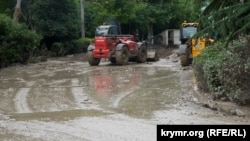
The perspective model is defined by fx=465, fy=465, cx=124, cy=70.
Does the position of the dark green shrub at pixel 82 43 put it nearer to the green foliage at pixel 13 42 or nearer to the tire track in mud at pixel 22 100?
the green foliage at pixel 13 42

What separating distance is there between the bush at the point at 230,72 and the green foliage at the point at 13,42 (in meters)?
16.0

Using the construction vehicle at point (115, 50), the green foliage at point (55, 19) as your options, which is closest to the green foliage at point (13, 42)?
the construction vehicle at point (115, 50)

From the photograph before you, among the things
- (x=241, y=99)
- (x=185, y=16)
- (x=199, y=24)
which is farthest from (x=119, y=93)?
(x=185, y=16)

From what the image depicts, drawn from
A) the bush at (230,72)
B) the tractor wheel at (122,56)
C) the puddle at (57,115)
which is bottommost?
the puddle at (57,115)

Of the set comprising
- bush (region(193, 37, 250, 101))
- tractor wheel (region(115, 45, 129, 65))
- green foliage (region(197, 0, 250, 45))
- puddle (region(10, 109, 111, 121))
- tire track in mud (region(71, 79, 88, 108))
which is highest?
green foliage (region(197, 0, 250, 45))

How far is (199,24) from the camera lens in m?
8.12

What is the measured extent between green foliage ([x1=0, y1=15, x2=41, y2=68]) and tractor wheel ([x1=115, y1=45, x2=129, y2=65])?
578cm

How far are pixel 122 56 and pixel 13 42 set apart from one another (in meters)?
6.12

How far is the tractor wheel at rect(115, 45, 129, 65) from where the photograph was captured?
77.8 feet

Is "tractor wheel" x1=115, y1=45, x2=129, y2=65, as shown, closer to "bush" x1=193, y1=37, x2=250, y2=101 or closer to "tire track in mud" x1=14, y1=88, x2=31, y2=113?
"tire track in mud" x1=14, y1=88, x2=31, y2=113

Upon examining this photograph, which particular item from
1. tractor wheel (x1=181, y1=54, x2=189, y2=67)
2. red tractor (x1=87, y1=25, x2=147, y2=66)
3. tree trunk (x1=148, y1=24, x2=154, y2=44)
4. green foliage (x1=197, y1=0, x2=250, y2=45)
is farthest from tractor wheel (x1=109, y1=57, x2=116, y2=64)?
tree trunk (x1=148, y1=24, x2=154, y2=44)

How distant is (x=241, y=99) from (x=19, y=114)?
4.78 m

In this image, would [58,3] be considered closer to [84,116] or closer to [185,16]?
[185,16]

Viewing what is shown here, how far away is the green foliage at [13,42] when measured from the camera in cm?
2487
